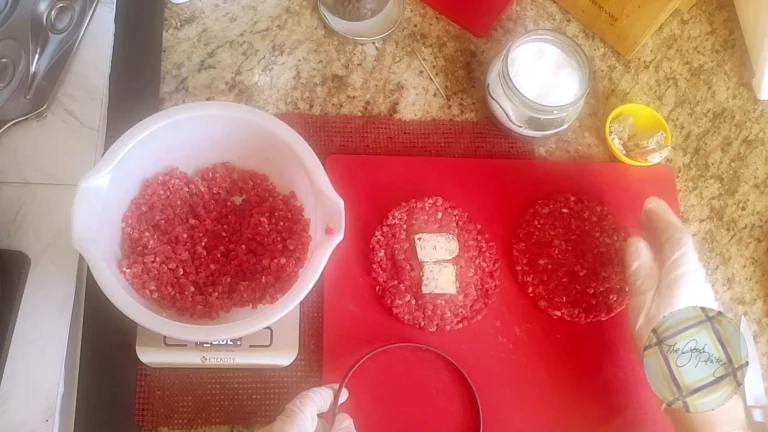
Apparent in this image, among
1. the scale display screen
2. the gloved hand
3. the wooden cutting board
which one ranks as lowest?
the scale display screen

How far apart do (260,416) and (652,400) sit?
587mm

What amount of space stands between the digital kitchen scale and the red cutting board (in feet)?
0.21

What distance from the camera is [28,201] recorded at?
84 centimetres

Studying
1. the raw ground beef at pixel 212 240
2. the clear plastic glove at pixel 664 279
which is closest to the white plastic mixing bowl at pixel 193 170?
the raw ground beef at pixel 212 240

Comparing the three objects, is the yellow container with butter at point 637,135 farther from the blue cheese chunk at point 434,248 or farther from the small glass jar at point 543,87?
the blue cheese chunk at point 434,248

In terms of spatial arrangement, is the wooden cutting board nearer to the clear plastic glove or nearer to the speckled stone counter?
the speckled stone counter

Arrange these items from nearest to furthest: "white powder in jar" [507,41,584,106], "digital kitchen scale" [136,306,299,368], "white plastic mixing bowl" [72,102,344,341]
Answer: "white plastic mixing bowl" [72,102,344,341], "digital kitchen scale" [136,306,299,368], "white powder in jar" [507,41,584,106]

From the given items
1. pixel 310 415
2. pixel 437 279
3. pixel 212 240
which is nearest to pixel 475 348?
pixel 437 279

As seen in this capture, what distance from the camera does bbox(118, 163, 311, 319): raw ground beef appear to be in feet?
2.72

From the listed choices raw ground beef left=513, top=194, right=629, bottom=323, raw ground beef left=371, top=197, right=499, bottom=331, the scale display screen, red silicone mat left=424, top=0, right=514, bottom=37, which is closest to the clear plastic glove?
raw ground beef left=513, top=194, right=629, bottom=323

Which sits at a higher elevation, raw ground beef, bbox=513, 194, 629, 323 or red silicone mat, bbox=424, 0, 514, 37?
red silicone mat, bbox=424, 0, 514, 37

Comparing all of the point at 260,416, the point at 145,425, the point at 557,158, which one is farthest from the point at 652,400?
the point at 145,425

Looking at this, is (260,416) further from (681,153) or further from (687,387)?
(681,153)

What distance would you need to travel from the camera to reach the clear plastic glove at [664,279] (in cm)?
94
